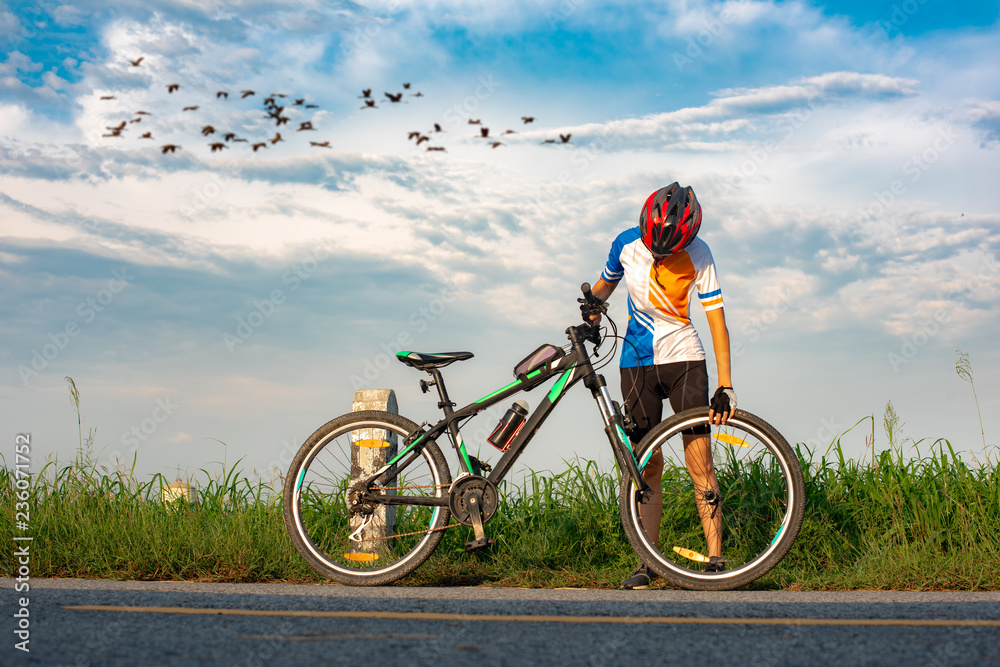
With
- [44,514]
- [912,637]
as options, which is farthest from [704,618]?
[44,514]

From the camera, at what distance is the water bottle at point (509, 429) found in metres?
4.92

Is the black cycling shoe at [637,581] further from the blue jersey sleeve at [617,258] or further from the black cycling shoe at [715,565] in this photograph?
the blue jersey sleeve at [617,258]

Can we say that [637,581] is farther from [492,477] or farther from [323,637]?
[323,637]

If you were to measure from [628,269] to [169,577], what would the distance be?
390cm

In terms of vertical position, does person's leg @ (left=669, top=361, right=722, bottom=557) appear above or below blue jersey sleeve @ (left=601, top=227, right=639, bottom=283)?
below

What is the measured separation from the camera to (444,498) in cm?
493

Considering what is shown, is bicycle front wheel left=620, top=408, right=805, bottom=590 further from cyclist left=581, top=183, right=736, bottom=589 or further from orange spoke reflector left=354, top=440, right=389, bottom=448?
orange spoke reflector left=354, top=440, right=389, bottom=448

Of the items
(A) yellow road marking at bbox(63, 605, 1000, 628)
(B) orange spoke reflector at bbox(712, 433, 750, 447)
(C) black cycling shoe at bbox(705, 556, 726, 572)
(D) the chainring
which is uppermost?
(B) orange spoke reflector at bbox(712, 433, 750, 447)

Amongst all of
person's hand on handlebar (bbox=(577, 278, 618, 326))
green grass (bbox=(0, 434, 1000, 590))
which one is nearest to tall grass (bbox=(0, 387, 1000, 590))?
green grass (bbox=(0, 434, 1000, 590))

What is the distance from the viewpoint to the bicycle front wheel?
4.77 meters

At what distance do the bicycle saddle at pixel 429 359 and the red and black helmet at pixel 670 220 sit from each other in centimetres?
145

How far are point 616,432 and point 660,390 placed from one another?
46cm

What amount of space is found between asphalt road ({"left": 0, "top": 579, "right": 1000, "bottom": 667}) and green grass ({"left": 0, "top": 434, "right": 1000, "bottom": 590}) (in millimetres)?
811

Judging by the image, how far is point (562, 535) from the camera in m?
5.49
